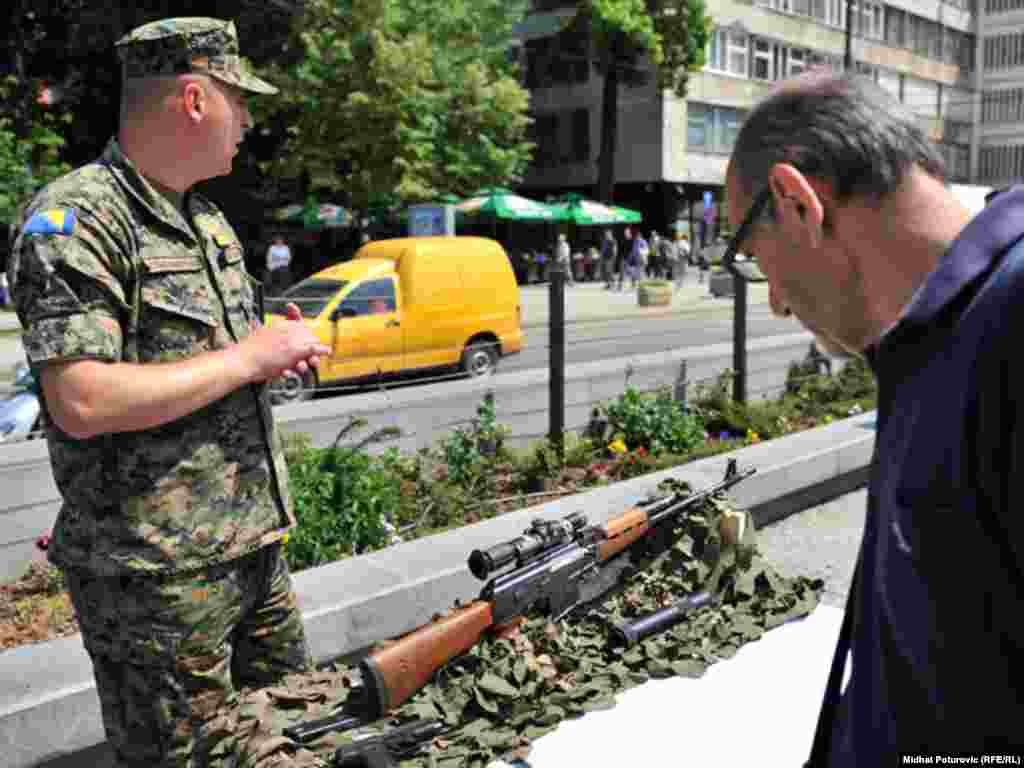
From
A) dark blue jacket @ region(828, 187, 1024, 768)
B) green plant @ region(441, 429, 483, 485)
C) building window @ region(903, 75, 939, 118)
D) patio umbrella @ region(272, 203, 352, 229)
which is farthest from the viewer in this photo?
building window @ region(903, 75, 939, 118)

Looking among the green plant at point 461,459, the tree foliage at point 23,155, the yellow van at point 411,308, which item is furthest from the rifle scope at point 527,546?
the tree foliage at point 23,155

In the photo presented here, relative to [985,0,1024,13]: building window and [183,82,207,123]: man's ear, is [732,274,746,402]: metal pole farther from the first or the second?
[985,0,1024,13]: building window

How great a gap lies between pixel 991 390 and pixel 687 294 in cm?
3041

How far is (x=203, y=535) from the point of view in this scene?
2.26 m

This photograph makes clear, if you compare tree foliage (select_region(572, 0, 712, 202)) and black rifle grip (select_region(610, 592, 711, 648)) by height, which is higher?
tree foliage (select_region(572, 0, 712, 202))

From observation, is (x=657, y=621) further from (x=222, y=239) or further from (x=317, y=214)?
(x=317, y=214)

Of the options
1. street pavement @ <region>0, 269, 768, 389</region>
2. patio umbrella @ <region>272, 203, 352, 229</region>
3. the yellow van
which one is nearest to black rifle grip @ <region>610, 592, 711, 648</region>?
the yellow van

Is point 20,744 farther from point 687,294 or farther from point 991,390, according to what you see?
point 687,294

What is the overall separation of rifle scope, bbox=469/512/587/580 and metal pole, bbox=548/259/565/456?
2941mm

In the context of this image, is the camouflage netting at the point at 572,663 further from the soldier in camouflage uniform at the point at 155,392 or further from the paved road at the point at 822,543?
the paved road at the point at 822,543

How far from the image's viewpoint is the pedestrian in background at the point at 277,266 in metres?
24.5

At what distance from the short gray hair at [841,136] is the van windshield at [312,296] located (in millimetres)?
10678

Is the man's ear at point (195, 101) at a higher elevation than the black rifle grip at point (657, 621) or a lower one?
higher

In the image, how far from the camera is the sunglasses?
1378 mm
